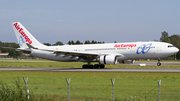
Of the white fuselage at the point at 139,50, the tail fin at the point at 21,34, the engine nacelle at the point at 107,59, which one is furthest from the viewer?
the tail fin at the point at 21,34

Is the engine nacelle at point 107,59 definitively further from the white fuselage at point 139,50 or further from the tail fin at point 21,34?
the tail fin at point 21,34

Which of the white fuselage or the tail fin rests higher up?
the tail fin

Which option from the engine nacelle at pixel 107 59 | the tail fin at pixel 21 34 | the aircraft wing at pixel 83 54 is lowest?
the engine nacelle at pixel 107 59

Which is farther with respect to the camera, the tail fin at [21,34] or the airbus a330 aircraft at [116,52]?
the tail fin at [21,34]

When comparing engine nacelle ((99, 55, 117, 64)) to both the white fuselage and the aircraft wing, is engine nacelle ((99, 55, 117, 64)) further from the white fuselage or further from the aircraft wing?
the white fuselage

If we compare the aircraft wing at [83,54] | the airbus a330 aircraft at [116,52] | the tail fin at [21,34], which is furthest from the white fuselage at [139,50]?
the tail fin at [21,34]

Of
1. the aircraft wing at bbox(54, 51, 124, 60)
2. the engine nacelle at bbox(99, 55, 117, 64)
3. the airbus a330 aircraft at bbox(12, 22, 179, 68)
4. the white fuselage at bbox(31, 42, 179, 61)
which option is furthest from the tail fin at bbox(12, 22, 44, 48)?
the engine nacelle at bbox(99, 55, 117, 64)

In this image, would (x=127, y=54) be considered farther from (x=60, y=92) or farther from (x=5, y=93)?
(x=5, y=93)

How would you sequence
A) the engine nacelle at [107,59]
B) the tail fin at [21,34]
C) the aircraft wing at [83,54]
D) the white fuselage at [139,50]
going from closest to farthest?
the engine nacelle at [107,59], the aircraft wing at [83,54], the white fuselage at [139,50], the tail fin at [21,34]

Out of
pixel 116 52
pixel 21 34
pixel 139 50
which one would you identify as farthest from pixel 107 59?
pixel 21 34

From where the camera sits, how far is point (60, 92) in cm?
1434

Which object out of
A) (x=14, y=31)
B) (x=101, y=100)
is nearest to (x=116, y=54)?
(x=14, y=31)

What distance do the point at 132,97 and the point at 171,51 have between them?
27422mm

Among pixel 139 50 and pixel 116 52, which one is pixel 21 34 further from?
pixel 139 50
